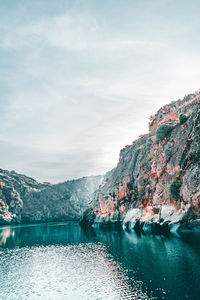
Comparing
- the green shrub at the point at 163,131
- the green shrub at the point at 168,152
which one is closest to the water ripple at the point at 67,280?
the green shrub at the point at 168,152

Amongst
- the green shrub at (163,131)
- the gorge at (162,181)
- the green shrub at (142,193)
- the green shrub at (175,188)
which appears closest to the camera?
the gorge at (162,181)

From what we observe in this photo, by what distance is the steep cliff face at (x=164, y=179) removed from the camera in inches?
1976

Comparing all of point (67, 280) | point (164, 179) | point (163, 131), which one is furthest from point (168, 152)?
point (67, 280)

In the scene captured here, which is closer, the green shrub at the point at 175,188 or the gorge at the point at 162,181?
the gorge at the point at 162,181

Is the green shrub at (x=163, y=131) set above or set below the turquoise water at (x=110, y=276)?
above

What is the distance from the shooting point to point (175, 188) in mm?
54062

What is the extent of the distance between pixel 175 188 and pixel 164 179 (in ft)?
27.4

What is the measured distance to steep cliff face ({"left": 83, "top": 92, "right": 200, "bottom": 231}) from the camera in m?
50.2

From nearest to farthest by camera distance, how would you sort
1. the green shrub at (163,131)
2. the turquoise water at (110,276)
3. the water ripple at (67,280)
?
the turquoise water at (110,276)
the water ripple at (67,280)
the green shrub at (163,131)

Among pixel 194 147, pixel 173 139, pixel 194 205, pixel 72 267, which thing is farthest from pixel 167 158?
pixel 72 267

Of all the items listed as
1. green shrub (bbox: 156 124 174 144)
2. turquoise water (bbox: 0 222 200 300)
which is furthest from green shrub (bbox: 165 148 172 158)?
turquoise water (bbox: 0 222 200 300)

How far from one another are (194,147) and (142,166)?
29310 millimetres

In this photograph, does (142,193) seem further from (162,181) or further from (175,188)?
(175,188)

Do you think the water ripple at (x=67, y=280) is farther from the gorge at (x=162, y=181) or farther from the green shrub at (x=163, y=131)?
the green shrub at (x=163, y=131)
